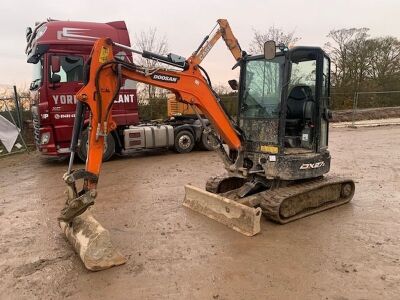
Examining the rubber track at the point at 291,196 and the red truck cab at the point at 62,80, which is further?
the red truck cab at the point at 62,80

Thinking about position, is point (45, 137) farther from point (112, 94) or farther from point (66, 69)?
point (112, 94)

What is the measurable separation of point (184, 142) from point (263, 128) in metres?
6.62

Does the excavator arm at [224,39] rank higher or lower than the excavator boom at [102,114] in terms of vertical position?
higher

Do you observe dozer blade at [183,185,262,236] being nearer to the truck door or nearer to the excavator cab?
the excavator cab

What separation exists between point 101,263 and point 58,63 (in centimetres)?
679

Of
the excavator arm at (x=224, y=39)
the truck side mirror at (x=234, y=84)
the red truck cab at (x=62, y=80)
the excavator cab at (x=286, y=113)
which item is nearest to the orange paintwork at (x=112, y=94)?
the excavator cab at (x=286, y=113)

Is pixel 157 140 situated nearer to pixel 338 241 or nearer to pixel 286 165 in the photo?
pixel 286 165

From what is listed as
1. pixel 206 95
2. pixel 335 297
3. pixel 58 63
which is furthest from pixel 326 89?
pixel 58 63

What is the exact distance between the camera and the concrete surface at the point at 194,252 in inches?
144

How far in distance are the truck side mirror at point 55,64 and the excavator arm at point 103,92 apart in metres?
5.21

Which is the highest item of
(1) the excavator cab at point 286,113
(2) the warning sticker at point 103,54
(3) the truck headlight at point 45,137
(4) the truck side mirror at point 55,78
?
(4) the truck side mirror at point 55,78

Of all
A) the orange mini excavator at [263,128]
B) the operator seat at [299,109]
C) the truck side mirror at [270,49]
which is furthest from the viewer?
the operator seat at [299,109]

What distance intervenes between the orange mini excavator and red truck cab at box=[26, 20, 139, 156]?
4457mm

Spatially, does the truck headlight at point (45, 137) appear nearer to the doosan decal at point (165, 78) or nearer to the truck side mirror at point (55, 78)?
the truck side mirror at point (55, 78)
